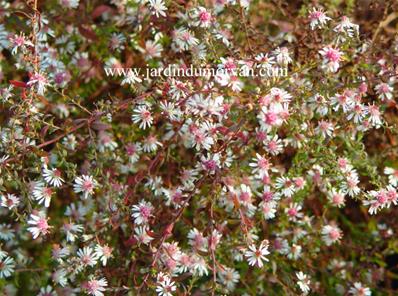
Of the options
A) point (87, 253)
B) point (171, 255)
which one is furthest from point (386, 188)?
point (87, 253)

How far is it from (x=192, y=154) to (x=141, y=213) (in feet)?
1.31

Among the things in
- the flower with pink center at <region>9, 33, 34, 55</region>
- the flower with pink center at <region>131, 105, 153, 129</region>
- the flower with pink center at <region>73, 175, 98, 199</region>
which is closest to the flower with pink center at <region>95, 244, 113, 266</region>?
the flower with pink center at <region>73, 175, 98, 199</region>

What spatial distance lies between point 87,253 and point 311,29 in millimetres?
753

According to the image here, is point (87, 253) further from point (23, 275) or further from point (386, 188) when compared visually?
point (386, 188)

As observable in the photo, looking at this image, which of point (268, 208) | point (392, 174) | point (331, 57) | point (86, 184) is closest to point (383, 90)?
point (331, 57)

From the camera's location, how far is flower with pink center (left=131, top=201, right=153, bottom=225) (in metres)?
1.58

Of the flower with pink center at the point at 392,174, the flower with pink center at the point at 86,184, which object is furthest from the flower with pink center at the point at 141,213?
the flower with pink center at the point at 392,174

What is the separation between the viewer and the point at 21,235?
1939 millimetres

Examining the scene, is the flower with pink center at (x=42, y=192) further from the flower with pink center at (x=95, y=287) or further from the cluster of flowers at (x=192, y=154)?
the flower with pink center at (x=95, y=287)

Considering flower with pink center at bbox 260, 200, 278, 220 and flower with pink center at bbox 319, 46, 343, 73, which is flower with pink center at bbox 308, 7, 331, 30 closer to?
flower with pink center at bbox 319, 46, 343, 73

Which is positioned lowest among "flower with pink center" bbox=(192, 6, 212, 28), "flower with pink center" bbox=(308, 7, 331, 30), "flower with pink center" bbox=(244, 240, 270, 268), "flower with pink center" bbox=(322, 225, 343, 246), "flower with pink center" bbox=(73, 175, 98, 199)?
"flower with pink center" bbox=(322, 225, 343, 246)

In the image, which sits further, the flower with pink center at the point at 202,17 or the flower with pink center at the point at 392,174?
the flower with pink center at the point at 392,174

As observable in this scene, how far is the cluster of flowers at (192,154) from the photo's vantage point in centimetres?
154

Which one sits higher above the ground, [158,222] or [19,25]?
[19,25]
